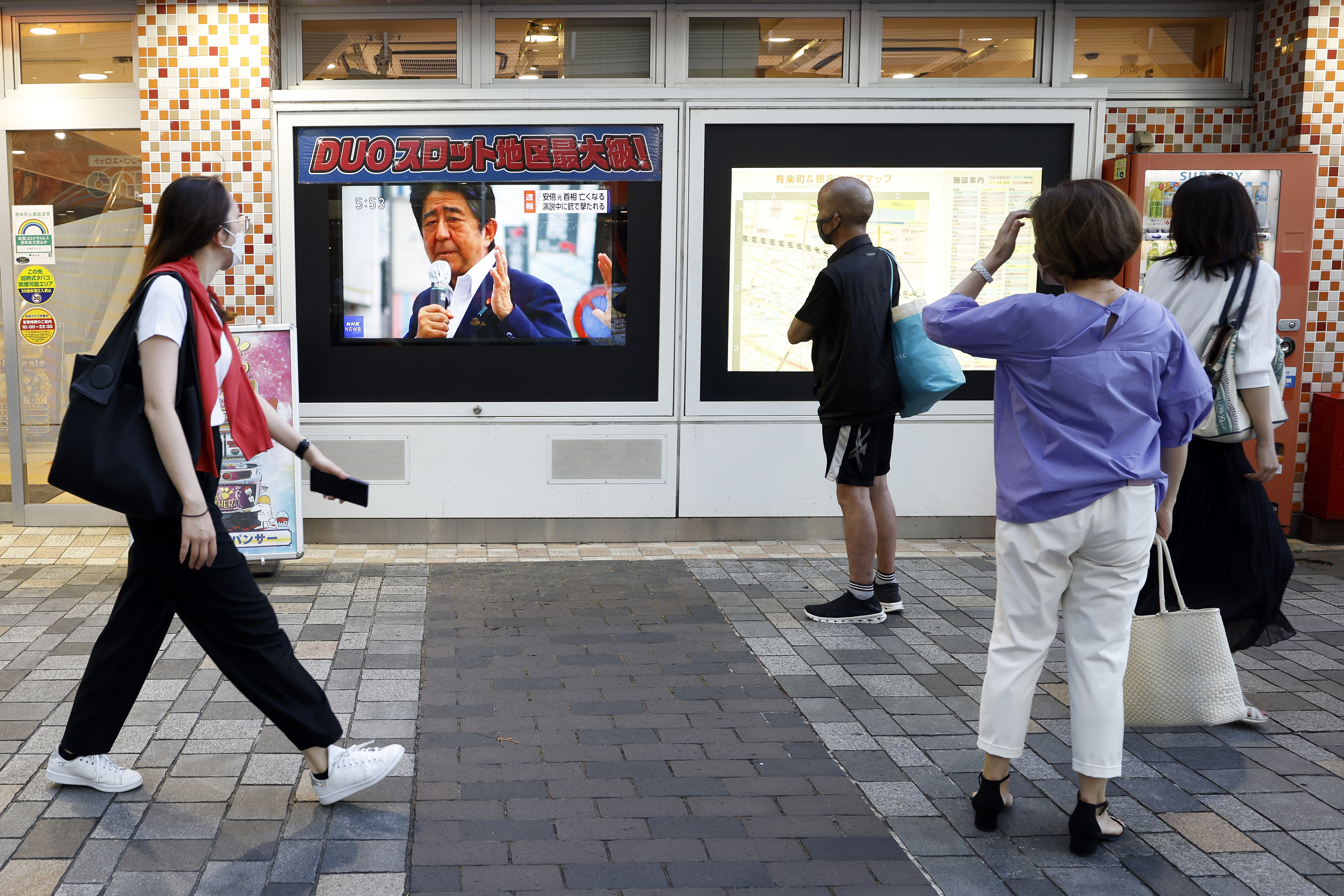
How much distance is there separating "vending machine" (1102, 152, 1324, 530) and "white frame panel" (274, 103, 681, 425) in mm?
2727

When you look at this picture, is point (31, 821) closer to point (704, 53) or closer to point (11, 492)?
point (11, 492)

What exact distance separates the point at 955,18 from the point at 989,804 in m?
5.36

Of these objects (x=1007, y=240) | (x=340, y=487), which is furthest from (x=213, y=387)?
(x=1007, y=240)

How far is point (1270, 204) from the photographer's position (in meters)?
6.77

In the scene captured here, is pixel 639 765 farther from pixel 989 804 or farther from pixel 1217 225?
pixel 1217 225


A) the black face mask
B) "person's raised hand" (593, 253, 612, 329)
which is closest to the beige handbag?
the black face mask

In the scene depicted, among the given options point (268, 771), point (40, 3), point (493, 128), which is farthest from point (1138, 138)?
point (40, 3)

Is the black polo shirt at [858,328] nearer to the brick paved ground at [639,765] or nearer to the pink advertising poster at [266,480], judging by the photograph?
the brick paved ground at [639,765]

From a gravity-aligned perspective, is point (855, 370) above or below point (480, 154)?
below

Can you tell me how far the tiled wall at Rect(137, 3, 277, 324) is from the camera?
21.3 ft

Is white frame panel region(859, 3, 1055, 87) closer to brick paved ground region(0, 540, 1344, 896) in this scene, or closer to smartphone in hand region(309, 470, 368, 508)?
brick paved ground region(0, 540, 1344, 896)

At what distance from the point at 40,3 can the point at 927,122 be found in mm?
5298

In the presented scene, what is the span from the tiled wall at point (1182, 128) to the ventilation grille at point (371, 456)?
4773mm

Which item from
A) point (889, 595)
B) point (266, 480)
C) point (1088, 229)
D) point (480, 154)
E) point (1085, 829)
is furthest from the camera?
point (480, 154)
